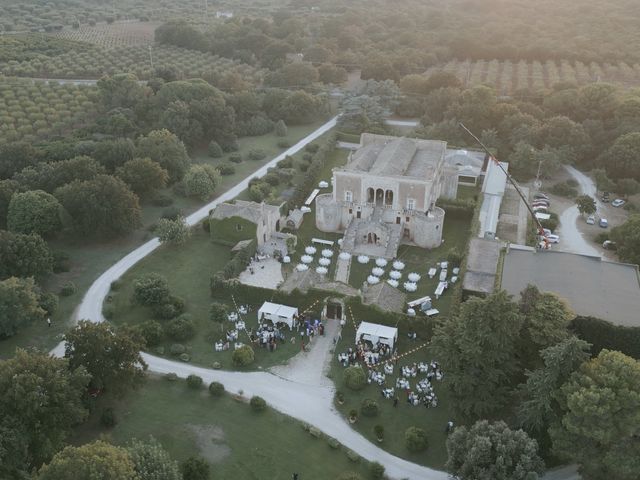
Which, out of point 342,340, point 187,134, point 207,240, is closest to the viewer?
point 342,340

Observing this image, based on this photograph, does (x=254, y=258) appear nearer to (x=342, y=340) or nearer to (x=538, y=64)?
(x=342, y=340)

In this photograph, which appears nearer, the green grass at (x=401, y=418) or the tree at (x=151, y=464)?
the tree at (x=151, y=464)

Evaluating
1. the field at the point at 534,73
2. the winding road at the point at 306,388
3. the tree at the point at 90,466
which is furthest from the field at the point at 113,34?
the tree at the point at 90,466

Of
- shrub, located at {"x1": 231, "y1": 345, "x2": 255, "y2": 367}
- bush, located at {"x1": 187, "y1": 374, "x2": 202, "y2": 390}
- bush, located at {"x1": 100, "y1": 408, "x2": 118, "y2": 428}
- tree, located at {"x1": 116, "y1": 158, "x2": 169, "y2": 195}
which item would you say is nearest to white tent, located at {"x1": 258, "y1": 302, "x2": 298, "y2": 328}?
shrub, located at {"x1": 231, "y1": 345, "x2": 255, "y2": 367}

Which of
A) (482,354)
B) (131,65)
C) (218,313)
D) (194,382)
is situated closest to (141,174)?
(218,313)

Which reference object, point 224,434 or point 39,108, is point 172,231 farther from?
point 39,108

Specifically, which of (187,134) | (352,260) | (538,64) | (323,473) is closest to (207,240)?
(352,260)

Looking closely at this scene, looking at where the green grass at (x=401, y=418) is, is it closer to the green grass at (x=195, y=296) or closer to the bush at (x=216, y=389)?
the green grass at (x=195, y=296)
